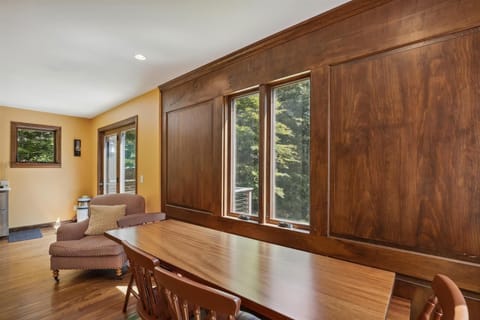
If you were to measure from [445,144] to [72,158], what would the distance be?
21.6ft

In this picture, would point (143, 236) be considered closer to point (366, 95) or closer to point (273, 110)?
point (273, 110)

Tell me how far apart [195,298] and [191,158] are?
2368 mm

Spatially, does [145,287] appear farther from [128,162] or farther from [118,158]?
[118,158]

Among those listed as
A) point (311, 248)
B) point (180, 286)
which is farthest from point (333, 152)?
point (180, 286)

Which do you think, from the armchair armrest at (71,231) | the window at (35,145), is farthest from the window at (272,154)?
the window at (35,145)

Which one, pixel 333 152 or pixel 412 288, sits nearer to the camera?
pixel 412 288

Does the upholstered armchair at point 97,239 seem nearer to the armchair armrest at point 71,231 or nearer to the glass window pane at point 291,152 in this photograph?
the armchair armrest at point 71,231

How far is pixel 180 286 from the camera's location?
102 centimetres

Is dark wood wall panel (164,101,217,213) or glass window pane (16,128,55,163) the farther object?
glass window pane (16,128,55,163)

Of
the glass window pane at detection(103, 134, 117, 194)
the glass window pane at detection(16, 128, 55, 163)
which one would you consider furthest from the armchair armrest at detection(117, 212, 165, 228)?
the glass window pane at detection(16, 128, 55, 163)

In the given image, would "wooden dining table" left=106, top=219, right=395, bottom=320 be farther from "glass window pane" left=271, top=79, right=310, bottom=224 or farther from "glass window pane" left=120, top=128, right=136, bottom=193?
"glass window pane" left=120, top=128, right=136, bottom=193

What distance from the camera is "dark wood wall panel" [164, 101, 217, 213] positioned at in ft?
9.91

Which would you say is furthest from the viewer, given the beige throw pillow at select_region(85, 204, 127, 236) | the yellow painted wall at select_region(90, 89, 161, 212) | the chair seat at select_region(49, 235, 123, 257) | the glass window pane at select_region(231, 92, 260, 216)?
the yellow painted wall at select_region(90, 89, 161, 212)

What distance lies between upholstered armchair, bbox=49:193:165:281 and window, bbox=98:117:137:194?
895 mm
